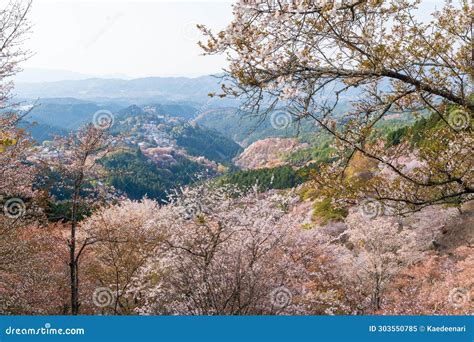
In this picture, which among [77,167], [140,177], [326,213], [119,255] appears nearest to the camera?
[77,167]

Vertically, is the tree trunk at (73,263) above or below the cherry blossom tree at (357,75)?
below

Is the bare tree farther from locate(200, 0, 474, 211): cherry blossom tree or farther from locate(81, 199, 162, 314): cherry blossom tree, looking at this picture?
locate(200, 0, 474, 211): cherry blossom tree

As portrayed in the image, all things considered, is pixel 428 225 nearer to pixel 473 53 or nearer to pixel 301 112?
pixel 473 53

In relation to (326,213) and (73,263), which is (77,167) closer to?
(73,263)

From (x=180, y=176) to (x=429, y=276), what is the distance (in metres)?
171

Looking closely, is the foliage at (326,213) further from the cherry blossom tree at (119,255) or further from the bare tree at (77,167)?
the bare tree at (77,167)

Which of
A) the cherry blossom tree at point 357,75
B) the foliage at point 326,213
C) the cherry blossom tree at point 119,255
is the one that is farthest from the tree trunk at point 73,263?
the foliage at point 326,213

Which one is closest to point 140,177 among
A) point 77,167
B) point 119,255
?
point 119,255

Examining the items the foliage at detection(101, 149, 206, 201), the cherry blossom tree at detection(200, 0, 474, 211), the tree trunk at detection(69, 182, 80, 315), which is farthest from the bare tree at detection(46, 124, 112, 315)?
the foliage at detection(101, 149, 206, 201)

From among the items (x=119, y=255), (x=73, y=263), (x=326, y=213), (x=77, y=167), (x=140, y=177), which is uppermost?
A: (x=77, y=167)

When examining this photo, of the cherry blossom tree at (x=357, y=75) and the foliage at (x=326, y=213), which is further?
the foliage at (x=326, y=213)

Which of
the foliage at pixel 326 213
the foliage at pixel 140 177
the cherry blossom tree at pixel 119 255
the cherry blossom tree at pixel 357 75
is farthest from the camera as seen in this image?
the foliage at pixel 140 177

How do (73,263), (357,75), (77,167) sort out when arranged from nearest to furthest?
(357,75) → (73,263) → (77,167)

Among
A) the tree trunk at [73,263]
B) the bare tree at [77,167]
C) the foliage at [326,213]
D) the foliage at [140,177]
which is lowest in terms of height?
the foliage at [140,177]
